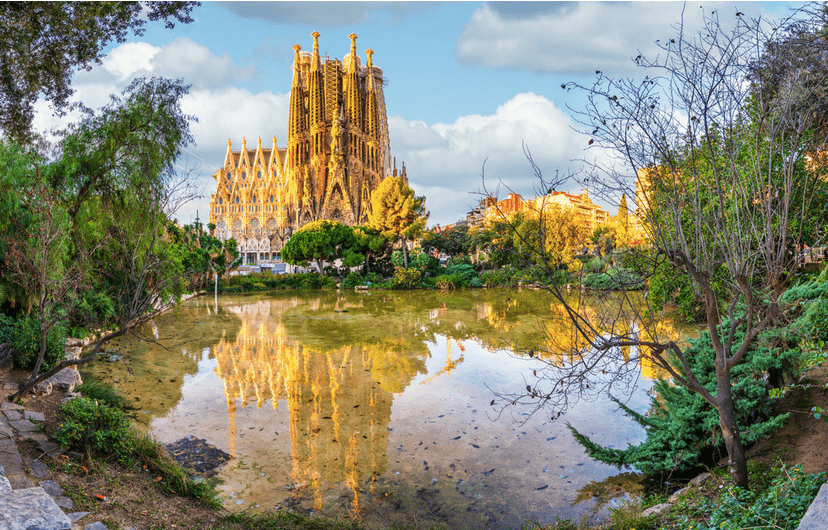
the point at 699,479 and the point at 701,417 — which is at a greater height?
the point at 701,417

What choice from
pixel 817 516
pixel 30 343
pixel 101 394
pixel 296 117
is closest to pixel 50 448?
pixel 101 394

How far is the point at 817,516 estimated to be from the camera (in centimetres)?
257

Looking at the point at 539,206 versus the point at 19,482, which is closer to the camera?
the point at 19,482

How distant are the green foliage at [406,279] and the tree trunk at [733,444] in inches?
1003

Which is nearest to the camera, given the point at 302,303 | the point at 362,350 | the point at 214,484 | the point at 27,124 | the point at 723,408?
the point at 723,408

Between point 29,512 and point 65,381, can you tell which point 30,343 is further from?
point 29,512

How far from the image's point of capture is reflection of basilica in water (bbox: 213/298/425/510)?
5.49 metres

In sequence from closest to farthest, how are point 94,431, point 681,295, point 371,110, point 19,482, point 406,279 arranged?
point 19,482, point 94,431, point 681,295, point 406,279, point 371,110

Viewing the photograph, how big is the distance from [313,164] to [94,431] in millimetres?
53416

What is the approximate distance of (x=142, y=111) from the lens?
1081 centimetres

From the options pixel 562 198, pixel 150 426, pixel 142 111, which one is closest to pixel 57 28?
pixel 142 111

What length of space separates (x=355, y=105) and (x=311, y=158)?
8.36m

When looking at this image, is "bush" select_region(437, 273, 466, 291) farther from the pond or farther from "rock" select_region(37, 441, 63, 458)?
"rock" select_region(37, 441, 63, 458)

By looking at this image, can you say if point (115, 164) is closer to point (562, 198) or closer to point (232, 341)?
point (232, 341)
